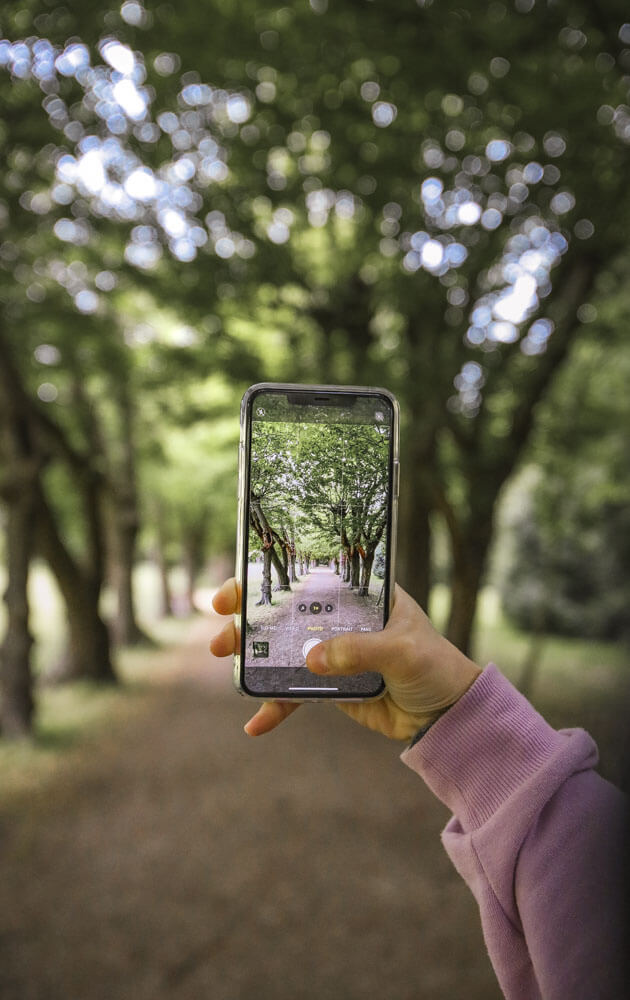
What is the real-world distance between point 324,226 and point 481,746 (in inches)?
165

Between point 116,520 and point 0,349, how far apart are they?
9.70 feet

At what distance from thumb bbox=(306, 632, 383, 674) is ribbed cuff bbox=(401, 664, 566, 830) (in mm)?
107

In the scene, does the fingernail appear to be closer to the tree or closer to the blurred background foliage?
the blurred background foliage

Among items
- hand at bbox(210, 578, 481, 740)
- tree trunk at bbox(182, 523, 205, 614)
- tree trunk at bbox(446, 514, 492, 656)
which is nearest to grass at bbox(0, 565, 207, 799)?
tree trunk at bbox(182, 523, 205, 614)

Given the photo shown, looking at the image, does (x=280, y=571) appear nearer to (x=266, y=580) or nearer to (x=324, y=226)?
(x=266, y=580)

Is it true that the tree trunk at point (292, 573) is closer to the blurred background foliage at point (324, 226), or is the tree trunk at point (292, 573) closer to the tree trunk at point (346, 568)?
the tree trunk at point (346, 568)

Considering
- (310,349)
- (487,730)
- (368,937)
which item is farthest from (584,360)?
(487,730)

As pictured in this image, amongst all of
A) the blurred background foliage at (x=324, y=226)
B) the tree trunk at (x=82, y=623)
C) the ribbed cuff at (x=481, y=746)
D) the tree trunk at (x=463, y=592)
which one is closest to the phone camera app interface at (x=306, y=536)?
the ribbed cuff at (x=481, y=746)

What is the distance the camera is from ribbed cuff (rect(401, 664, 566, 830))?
0.69 meters

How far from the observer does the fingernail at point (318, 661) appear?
2.18 feet

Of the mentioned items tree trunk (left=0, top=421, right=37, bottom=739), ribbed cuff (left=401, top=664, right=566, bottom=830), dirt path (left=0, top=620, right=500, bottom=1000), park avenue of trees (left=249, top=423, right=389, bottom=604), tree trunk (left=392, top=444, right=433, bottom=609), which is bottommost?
dirt path (left=0, top=620, right=500, bottom=1000)

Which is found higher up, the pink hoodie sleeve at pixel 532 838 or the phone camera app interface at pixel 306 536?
the phone camera app interface at pixel 306 536

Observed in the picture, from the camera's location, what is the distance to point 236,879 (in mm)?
3170

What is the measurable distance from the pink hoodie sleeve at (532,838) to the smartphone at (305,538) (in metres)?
0.10
